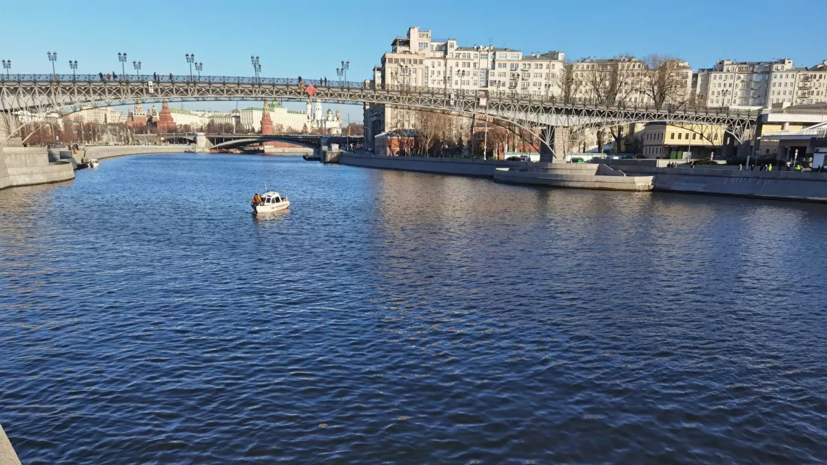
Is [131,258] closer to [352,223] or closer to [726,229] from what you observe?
[352,223]

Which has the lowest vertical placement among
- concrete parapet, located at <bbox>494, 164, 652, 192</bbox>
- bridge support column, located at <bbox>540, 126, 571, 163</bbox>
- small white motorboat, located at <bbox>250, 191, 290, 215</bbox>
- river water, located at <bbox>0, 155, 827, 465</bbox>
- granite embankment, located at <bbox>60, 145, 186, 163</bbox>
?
river water, located at <bbox>0, 155, 827, 465</bbox>

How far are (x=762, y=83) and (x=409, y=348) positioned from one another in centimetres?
20316

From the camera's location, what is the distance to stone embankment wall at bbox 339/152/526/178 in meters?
89.5

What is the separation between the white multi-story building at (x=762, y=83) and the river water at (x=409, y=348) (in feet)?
554

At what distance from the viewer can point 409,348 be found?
1531cm

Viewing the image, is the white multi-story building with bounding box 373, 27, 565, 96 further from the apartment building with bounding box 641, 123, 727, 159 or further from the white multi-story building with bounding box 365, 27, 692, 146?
the apartment building with bounding box 641, 123, 727, 159

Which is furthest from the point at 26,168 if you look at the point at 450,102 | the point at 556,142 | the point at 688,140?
the point at 688,140

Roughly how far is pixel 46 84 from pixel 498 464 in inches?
2986

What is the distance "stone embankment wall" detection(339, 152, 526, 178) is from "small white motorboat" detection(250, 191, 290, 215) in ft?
144

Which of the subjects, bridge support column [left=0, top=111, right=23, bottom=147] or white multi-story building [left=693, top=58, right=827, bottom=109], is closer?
bridge support column [left=0, top=111, right=23, bottom=147]

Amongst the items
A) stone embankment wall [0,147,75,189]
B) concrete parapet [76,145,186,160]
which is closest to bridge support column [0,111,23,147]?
stone embankment wall [0,147,75,189]

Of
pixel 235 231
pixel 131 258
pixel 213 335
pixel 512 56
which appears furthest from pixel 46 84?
pixel 512 56

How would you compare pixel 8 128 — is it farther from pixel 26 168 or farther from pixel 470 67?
pixel 470 67

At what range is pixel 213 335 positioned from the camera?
632 inches
